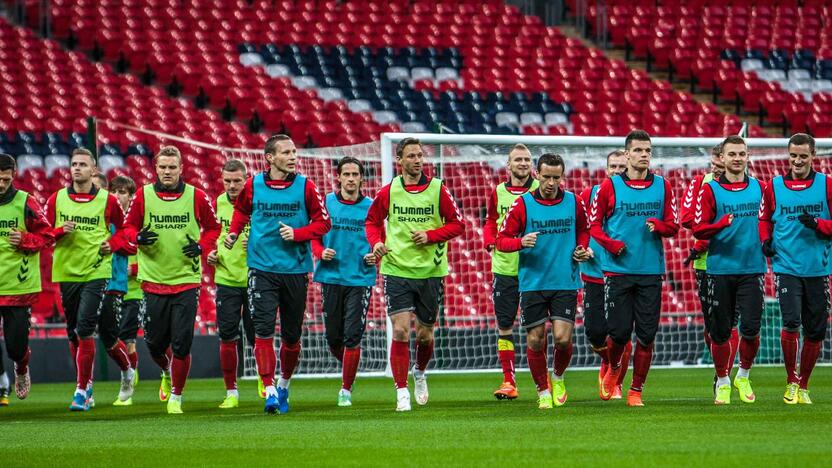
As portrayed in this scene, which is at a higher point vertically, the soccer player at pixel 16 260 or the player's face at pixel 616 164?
the player's face at pixel 616 164

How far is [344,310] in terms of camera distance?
40.0 feet

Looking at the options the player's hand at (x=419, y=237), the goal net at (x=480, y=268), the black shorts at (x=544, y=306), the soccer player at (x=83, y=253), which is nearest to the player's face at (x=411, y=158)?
the player's hand at (x=419, y=237)

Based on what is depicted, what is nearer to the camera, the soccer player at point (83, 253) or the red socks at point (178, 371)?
the red socks at point (178, 371)

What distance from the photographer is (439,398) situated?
1284 cm

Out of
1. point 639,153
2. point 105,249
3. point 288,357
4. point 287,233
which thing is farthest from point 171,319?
point 639,153

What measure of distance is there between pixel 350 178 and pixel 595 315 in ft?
8.51

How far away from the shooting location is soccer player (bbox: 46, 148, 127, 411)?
482 inches

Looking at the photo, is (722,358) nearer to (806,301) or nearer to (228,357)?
(806,301)

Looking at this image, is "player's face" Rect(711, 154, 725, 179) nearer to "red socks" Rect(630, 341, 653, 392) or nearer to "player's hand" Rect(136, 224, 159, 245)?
"red socks" Rect(630, 341, 653, 392)

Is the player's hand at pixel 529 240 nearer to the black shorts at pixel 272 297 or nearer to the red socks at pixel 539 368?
the red socks at pixel 539 368

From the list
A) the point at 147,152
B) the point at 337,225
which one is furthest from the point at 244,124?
the point at 337,225

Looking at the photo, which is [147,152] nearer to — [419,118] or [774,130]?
[419,118]

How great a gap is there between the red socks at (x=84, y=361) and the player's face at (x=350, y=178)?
9.01 ft

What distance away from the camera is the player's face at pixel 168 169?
11117 millimetres
